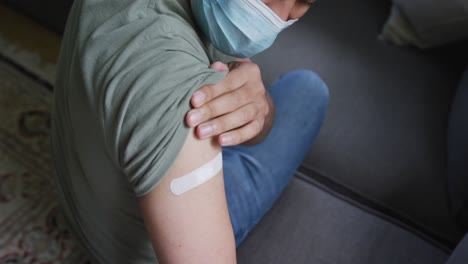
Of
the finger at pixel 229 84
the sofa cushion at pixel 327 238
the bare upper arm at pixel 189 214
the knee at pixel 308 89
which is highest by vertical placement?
the finger at pixel 229 84

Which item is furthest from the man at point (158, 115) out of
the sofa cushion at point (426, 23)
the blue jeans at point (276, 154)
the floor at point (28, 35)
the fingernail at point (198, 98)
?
the floor at point (28, 35)

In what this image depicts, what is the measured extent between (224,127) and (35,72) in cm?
124

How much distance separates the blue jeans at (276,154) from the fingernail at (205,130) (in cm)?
36

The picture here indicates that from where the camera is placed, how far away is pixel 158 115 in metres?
0.58

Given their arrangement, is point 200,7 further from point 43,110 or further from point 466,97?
point 43,110

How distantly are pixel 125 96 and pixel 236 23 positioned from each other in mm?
239

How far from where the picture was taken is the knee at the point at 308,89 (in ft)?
3.77

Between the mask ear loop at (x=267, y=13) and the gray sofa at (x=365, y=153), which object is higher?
the mask ear loop at (x=267, y=13)

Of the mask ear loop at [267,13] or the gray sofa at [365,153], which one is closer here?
the mask ear loop at [267,13]

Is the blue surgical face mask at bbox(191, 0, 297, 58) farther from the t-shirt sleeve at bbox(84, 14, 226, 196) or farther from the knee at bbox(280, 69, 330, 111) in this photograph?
the knee at bbox(280, 69, 330, 111)

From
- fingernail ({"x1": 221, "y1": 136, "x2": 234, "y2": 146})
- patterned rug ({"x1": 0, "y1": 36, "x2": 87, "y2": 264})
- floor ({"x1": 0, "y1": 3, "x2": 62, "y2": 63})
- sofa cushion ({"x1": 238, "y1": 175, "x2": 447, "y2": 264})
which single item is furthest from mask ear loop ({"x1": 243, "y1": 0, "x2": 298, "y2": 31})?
floor ({"x1": 0, "y1": 3, "x2": 62, "y2": 63})

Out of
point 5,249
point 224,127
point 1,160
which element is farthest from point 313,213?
point 1,160

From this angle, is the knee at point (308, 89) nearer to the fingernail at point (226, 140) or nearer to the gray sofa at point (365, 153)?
the gray sofa at point (365, 153)

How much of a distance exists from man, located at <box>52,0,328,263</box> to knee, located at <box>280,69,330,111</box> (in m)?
0.31
